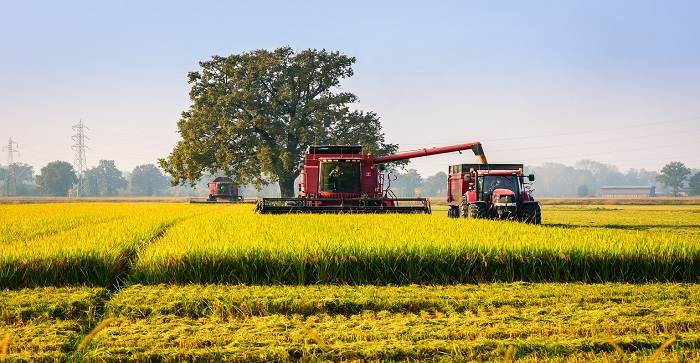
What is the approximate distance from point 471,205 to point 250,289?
13860 mm

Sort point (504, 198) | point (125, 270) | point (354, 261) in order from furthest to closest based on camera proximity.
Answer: point (504, 198) < point (125, 270) < point (354, 261)

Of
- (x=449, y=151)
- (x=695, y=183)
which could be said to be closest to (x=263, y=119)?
(x=449, y=151)

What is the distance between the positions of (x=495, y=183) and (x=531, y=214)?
158 centimetres

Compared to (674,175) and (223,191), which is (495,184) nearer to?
(223,191)

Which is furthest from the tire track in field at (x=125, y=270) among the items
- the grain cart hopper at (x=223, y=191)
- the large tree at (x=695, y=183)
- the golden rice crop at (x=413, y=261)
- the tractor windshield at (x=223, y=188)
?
the large tree at (x=695, y=183)

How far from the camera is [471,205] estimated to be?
2197 centimetres

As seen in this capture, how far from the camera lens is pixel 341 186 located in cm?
2444

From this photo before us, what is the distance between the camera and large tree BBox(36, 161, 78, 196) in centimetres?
16450

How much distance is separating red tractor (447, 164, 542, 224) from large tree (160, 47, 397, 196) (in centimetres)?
2447

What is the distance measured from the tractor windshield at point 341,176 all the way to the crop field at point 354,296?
35.9 ft

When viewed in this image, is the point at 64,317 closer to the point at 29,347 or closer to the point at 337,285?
the point at 29,347

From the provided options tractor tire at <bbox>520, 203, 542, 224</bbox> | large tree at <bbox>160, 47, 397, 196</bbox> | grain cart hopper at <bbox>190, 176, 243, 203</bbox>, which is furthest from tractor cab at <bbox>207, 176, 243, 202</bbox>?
tractor tire at <bbox>520, 203, 542, 224</bbox>

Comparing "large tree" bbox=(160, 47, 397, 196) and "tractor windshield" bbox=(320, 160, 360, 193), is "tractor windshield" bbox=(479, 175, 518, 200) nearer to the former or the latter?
"tractor windshield" bbox=(320, 160, 360, 193)

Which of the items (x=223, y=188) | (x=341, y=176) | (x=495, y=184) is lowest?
(x=495, y=184)
